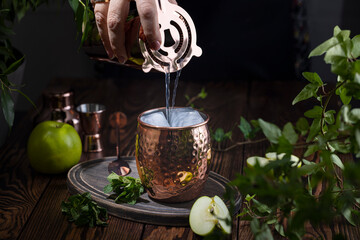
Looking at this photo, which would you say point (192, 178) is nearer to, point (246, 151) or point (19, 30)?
point (246, 151)

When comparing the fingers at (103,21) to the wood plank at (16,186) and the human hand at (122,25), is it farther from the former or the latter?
the wood plank at (16,186)

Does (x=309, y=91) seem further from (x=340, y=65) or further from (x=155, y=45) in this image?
(x=155, y=45)

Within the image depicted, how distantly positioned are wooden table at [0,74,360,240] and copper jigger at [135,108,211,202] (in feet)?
0.28

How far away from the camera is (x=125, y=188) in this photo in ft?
3.58

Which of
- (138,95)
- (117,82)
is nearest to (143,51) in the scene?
(138,95)

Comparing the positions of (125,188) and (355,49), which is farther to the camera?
(125,188)

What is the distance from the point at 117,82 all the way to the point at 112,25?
0.93 metres

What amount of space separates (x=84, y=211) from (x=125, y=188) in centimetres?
12

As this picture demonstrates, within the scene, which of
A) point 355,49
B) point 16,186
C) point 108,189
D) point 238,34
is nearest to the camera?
point 355,49

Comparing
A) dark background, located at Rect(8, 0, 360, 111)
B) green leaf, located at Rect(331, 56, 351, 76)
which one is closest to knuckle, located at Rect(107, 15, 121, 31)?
green leaf, located at Rect(331, 56, 351, 76)

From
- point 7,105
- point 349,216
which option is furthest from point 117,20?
point 349,216

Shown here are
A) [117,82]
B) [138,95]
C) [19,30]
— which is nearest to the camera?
[138,95]

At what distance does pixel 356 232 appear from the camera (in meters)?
0.99

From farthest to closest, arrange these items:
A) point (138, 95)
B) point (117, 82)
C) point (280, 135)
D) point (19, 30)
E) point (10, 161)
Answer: point (19, 30) < point (117, 82) < point (138, 95) < point (10, 161) < point (280, 135)
